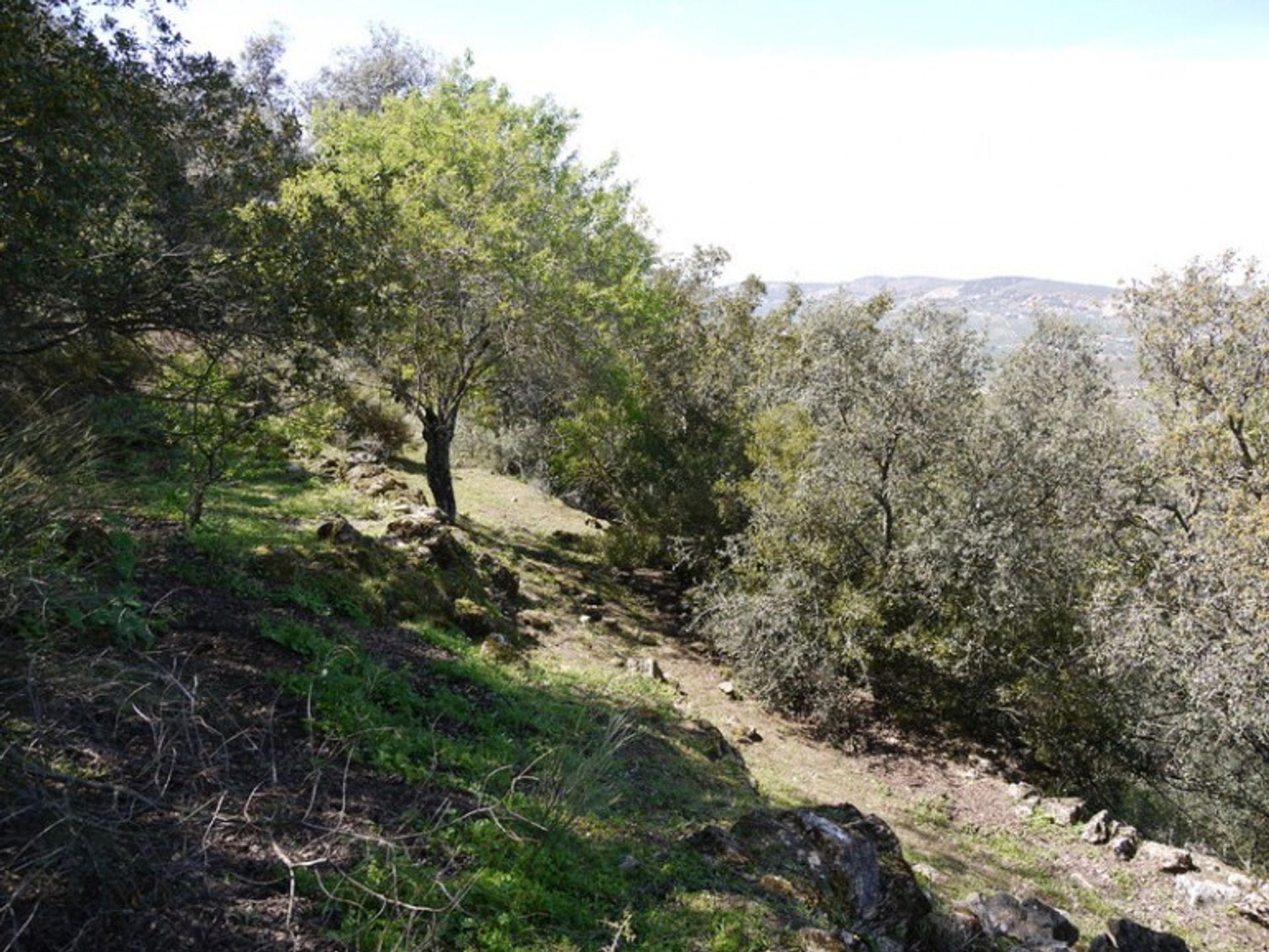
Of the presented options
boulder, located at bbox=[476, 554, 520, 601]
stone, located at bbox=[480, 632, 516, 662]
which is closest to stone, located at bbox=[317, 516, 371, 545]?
stone, located at bbox=[480, 632, 516, 662]

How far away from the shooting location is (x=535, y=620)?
13.1 metres

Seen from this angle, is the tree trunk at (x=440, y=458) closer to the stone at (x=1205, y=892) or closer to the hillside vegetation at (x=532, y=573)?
the hillside vegetation at (x=532, y=573)

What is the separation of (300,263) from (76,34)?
255 centimetres

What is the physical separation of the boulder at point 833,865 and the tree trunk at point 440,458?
10.9 m

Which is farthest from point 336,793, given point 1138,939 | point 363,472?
point 363,472

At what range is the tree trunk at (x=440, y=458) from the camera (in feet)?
52.1

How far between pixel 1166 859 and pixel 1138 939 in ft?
10.9

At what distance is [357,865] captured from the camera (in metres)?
4.08

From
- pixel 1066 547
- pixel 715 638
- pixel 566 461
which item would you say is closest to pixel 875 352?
pixel 1066 547

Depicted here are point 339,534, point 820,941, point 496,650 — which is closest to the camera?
point 820,941

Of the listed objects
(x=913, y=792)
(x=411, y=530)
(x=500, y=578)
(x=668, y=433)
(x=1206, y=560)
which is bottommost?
(x=913, y=792)

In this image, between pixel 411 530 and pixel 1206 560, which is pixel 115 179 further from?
pixel 1206 560

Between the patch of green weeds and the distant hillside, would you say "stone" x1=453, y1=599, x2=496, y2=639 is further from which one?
the distant hillside

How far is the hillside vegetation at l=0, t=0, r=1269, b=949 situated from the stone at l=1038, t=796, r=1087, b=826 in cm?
37
